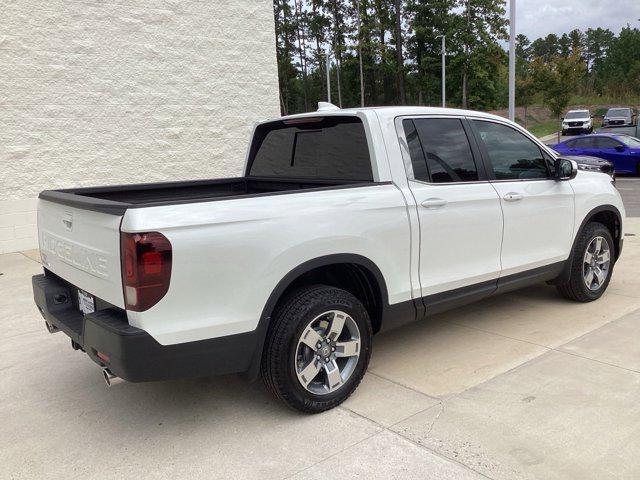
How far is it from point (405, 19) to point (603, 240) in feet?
150

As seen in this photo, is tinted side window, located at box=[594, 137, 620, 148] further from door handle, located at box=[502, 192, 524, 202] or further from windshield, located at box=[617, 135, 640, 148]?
door handle, located at box=[502, 192, 524, 202]

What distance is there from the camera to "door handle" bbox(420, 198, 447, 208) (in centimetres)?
376

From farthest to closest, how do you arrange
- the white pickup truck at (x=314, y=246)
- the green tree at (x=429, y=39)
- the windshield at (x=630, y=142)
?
the green tree at (x=429, y=39) < the windshield at (x=630, y=142) < the white pickup truck at (x=314, y=246)

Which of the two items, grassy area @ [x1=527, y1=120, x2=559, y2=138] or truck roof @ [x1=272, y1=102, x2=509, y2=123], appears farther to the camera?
grassy area @ [x1=527, y1=120, x2=559, y2=138]

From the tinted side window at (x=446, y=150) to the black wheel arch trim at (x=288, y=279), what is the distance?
89cm

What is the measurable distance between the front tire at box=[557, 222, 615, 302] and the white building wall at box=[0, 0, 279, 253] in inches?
278

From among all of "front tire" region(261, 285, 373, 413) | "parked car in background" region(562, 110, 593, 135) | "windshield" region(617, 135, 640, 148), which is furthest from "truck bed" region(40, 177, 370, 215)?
"parked car in background" region(562, 110, 593, 135)

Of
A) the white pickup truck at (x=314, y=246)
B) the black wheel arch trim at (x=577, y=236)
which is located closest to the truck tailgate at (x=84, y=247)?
the white pickup truck at (x=314, y=246)

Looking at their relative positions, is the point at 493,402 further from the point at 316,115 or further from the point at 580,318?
the point at 316,115

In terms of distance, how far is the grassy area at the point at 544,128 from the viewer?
4200 cm

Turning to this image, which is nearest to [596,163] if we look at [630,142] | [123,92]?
[630,142]

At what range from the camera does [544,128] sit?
147 ft

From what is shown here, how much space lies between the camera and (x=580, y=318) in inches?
193

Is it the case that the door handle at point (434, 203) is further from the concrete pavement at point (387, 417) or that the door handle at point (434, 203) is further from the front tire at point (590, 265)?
the front tire at point (590, 265)
